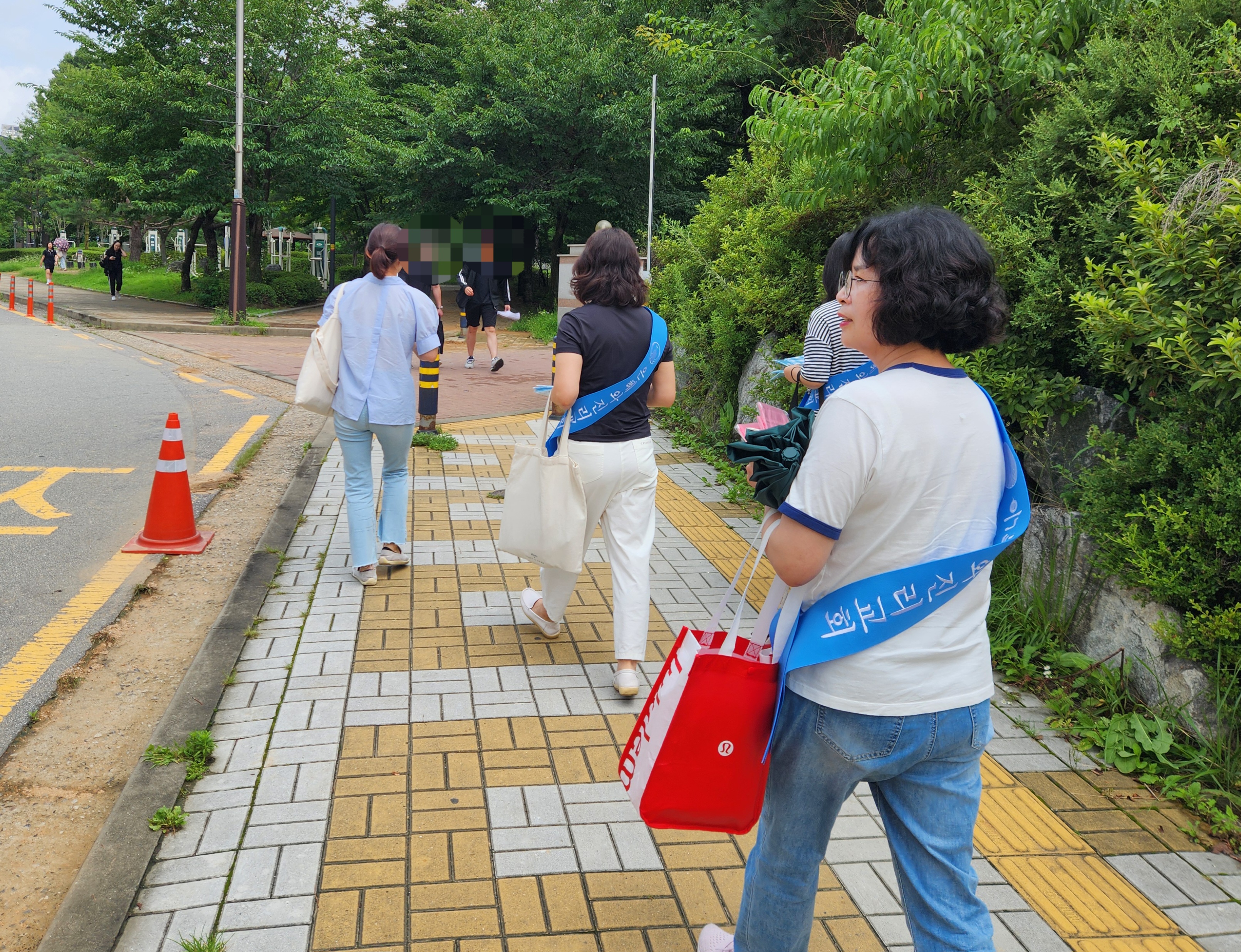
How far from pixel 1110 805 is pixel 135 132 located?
26.3 meters

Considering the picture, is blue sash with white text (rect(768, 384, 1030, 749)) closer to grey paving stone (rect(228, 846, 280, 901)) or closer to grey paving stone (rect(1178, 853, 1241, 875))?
grey paving stone (rect(228, 846, 280, 901))

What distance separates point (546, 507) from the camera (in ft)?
13.0

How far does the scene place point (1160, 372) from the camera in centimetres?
404

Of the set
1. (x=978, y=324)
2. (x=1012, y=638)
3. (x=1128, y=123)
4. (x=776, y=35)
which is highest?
(x=776, y=35)

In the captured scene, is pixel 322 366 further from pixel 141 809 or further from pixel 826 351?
pixel 826 351

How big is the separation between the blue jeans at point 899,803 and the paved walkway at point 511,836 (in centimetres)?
78

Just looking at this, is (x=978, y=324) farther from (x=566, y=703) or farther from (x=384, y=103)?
(x=384, y=103)

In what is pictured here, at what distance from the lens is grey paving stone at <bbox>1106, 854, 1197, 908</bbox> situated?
9.62 feet

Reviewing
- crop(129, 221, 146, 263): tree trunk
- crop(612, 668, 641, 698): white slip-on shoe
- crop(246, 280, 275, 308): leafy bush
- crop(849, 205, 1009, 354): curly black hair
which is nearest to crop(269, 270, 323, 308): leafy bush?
crop(246, 280, 275, 308): leafy bush

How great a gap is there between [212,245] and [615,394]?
1193 inches

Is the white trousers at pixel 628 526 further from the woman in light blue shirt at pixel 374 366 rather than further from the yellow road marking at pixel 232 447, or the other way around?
the yellow road marking at pixel 232 447

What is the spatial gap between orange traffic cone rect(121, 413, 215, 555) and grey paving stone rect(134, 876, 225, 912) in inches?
140

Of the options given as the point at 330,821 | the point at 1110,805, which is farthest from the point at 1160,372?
the point at 330,821

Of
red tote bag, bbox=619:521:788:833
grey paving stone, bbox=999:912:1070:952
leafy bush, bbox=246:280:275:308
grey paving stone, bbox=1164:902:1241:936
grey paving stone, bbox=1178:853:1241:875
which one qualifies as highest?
leafy bush, bbox=246:280:275:308
